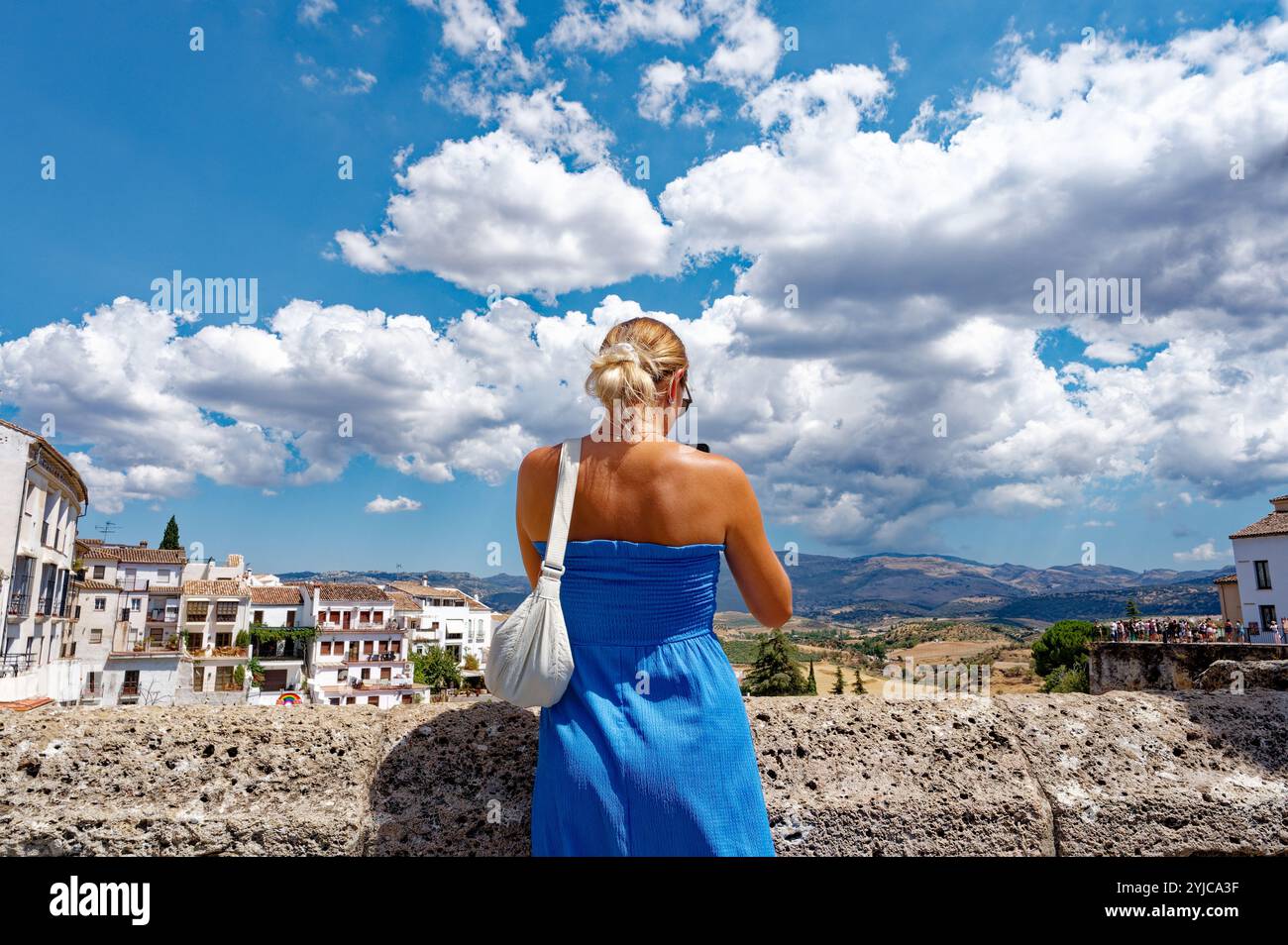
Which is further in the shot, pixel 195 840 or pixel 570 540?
pixel 195 840

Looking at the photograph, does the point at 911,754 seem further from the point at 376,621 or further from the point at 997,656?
the point at 997,656

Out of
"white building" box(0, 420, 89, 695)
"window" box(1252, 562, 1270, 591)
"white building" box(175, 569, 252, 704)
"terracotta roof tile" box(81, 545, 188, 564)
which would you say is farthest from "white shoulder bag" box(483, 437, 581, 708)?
"terracotta roof tile" box(81, 545, 188, 564)

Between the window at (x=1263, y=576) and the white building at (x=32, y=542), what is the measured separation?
5169 cm

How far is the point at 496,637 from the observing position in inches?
68.2

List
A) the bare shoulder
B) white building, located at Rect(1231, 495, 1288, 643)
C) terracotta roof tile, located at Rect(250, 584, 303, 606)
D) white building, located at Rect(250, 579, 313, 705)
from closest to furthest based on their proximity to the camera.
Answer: the bare shoulder < white building, located at Rect(1231, 495, 1288, 643) < white building, located at Rect(250, 579, 313, 705) < terracotta roof tile, located at Rect(250, 584, 303, 606)

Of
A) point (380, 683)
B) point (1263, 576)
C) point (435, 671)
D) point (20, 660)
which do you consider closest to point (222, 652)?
point (380, 683)

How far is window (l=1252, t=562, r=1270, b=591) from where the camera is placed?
35.6m

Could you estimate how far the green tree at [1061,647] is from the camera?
5816 cm

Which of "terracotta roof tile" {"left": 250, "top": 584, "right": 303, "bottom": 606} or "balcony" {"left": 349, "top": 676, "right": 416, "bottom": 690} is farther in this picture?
"terracotta roof tile" {"left": 250, "top": 584, "right": 303, "bottom": 606}

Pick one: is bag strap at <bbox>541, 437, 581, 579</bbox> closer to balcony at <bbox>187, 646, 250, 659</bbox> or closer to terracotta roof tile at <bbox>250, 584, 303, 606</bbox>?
balcony at <bbox>187, 646, 250, 659</bbox>

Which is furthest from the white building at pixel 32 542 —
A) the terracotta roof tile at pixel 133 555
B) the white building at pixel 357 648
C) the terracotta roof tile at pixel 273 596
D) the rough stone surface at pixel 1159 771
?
the rough stone surface at pixel 1159 771

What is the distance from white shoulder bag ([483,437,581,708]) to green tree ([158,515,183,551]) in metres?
75.5
